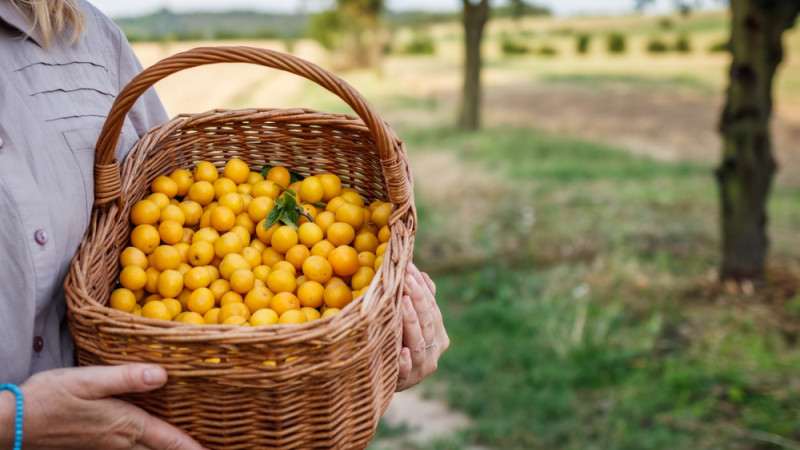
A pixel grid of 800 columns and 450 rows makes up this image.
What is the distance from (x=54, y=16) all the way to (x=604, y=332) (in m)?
3.72

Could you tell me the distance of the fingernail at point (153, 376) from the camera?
1.19 m

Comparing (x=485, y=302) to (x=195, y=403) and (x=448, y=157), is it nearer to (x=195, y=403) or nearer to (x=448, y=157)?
(x=195, y=403)

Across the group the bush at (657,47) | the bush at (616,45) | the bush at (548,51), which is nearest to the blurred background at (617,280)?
the bush at (657,47)

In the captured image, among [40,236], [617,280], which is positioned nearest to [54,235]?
[40,236]

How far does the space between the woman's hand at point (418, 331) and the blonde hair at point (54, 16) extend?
0.95 m

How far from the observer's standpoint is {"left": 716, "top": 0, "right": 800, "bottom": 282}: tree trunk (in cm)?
436

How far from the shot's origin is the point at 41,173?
1287mm

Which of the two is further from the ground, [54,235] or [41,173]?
[41,173]

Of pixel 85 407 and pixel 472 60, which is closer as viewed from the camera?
pixel 85 407

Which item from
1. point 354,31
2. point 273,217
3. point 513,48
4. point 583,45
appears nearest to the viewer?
point 273,217

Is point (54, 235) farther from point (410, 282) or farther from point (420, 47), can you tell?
point (420, 47)

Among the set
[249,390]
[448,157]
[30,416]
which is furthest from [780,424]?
[448,157]

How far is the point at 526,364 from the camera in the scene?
4168mm

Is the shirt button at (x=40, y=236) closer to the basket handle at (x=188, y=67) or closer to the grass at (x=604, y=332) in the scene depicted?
the basket handle at (x=188, y=67)
